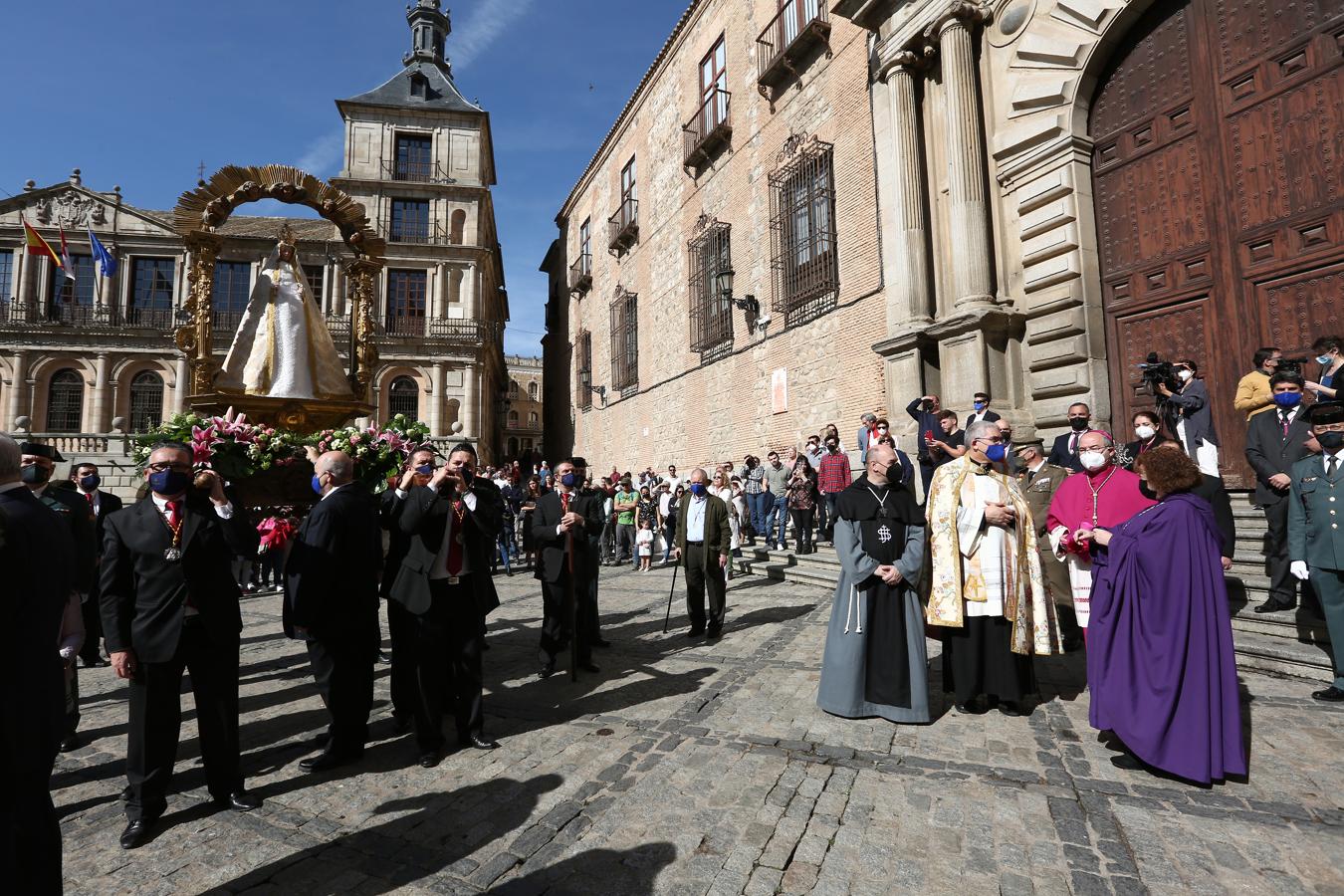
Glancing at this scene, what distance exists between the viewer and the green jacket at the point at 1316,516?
177 inches

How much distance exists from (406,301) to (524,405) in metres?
37.6

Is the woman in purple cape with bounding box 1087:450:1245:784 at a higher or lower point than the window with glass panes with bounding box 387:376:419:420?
lower

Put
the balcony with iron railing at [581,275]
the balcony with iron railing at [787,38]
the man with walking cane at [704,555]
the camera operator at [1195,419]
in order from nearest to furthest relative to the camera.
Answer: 1. the camera operator at [1195,419]
2. the man with walking cane at [704,555]
3. the balcony with iron railing at [787,38]
4. the balcony with iron railing at [581,275]

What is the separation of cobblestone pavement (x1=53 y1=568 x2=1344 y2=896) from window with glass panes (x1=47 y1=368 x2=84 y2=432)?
38.5m

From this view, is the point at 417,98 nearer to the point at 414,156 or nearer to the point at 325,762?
the point at 414,156

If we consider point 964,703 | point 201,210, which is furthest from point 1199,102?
point 201,210

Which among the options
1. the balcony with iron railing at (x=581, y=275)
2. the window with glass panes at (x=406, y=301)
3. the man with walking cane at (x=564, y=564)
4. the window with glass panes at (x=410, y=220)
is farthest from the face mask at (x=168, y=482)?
the window with glass panes at (x=410, y=220)

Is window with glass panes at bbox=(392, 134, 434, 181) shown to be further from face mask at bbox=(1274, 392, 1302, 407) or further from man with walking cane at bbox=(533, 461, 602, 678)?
face mask at bbox=(1274, 392, 1302, 407)

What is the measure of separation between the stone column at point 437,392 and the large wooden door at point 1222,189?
30.1 metres

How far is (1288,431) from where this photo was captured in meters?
5.88

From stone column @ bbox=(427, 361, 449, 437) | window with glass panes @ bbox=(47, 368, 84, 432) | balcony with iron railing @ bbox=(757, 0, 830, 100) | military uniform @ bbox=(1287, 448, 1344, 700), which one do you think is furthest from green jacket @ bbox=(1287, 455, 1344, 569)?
window with glass panes @ bbox=(47, 368, 84, 432)

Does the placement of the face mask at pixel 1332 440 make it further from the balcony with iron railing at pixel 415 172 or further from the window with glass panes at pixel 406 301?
the balcony with iron railing at pixel 415 172

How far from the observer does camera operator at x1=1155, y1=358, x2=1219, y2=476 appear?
655cm

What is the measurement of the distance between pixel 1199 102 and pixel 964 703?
8.19m
